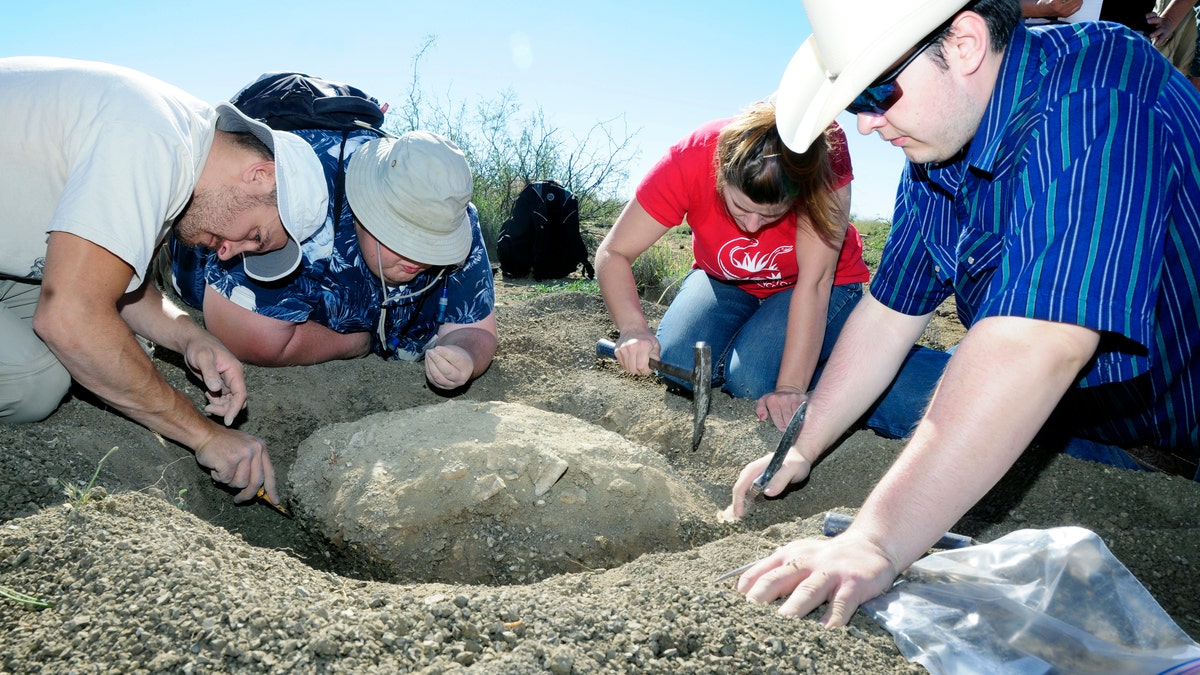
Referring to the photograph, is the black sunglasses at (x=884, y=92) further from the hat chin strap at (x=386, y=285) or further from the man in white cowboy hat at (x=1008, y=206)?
the hat chin strap at (x=386, y=285)

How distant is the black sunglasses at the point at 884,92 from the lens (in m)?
1.44

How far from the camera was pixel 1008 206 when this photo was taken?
1616 millimetres

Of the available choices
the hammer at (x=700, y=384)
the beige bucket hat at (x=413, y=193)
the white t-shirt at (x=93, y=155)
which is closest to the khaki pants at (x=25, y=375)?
the white t-shirt at (x=93, y=155)

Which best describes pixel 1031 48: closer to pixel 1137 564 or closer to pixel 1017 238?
pixel 1017 238

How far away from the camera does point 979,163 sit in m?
1.57

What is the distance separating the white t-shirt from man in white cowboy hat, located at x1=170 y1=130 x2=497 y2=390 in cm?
67

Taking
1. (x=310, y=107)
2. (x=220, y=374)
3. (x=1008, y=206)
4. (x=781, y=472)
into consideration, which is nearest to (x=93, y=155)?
(x=220, y=374)

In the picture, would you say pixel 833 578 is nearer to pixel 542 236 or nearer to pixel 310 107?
pixel 310 107

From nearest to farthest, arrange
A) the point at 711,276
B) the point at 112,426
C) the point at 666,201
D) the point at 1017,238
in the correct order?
1. the point at 1017,238
2. the point at 112,426
3. the point at 666,201
4. the point at 711,276

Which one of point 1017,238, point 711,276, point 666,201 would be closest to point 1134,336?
point 1017,238

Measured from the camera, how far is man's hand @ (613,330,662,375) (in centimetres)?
311

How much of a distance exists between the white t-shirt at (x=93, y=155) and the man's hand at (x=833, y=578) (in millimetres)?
1673

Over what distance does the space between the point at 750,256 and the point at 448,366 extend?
1330 millimetres

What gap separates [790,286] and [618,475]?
1522 millimetres
